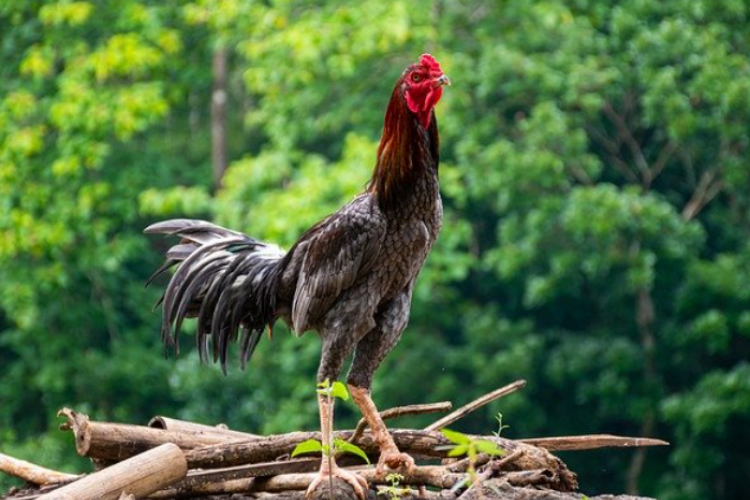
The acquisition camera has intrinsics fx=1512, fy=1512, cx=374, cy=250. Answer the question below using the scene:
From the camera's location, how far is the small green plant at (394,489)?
22.2ft

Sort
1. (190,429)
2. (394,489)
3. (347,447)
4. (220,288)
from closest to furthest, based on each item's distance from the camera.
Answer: (347,447) < (394,489) < (190,429) < (220,288)

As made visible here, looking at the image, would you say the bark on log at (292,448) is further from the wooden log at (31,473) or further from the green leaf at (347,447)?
the wooden log at (31,473)

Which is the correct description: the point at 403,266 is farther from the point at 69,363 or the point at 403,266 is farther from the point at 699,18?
the point at 69,363

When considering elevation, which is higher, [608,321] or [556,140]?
[556,140]

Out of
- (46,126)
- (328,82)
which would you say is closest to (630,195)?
(328,82)

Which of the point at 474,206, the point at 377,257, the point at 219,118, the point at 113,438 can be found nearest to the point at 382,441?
the point at 377,257

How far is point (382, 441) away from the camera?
23.1ft

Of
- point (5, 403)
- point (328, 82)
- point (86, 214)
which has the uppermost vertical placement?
point (328, 82)

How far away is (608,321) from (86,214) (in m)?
6.85

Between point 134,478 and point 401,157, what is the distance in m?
1.92

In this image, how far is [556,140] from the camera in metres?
17.9

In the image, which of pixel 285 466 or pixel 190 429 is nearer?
pixel 285 466

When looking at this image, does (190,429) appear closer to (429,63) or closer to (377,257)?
(377,257)

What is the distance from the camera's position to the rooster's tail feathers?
25.2ft
